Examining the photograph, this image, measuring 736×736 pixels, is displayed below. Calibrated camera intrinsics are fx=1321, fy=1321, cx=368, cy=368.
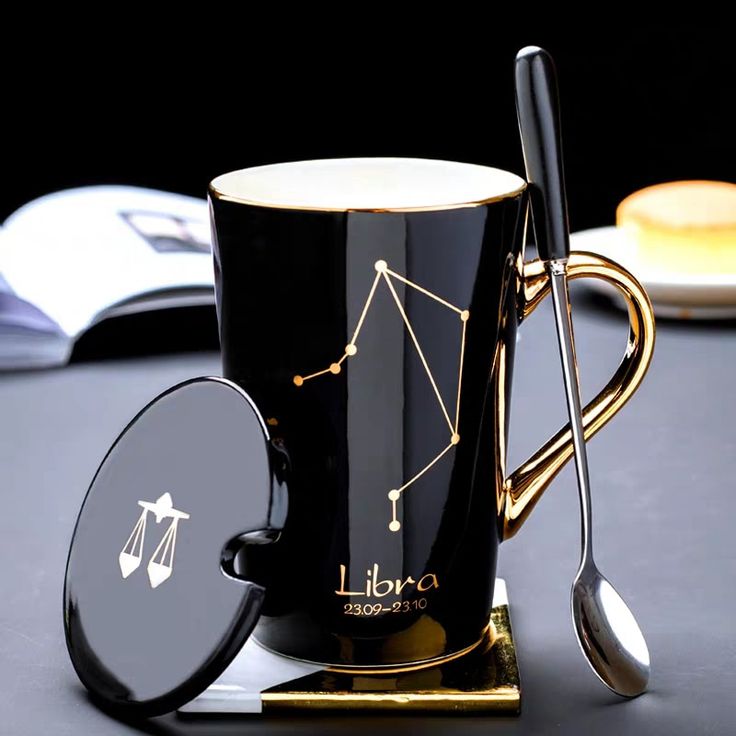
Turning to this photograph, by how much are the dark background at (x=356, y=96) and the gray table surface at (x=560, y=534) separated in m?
0.59

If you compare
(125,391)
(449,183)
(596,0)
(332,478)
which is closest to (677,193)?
(596,0)

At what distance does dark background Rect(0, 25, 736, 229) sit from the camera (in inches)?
68.4

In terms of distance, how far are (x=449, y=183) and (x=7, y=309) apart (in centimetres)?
63

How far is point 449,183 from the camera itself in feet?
2.12

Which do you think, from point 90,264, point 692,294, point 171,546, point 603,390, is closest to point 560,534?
point 603,390

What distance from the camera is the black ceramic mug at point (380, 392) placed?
1.73 feet

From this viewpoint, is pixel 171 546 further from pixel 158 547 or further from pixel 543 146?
pixel 543 146

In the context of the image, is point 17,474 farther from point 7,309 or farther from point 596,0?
point 596,0

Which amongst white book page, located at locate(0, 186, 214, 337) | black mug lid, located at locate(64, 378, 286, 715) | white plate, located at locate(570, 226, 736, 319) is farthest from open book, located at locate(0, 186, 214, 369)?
black mug lid, located at locate(64, 378, 286, 715)

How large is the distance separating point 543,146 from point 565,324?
0.08 metres

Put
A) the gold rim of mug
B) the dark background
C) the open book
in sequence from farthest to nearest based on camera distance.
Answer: the dark background
the open book
the gold rim of mug

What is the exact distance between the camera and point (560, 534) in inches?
30.7

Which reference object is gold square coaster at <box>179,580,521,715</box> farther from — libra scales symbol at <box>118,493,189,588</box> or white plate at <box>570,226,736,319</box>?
white plate at <box>570,226,736,319</box>


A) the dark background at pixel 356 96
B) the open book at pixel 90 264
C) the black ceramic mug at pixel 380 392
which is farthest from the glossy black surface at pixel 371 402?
the dark background at pixel 356 96
